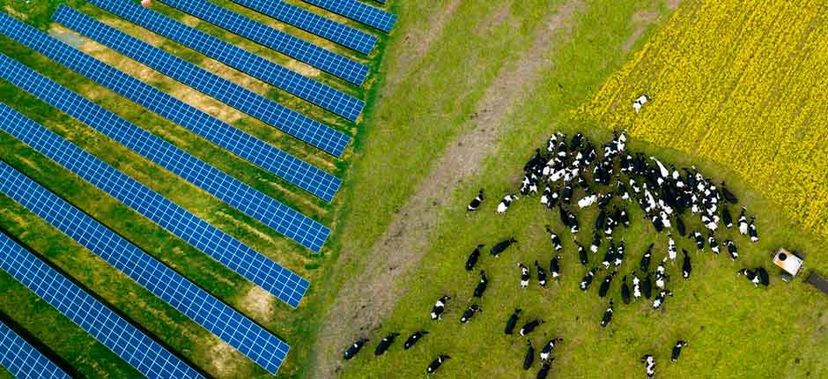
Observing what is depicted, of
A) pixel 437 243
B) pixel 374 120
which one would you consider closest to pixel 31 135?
pixel 374 120

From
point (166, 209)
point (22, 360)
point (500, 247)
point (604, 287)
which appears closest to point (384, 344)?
point (500, 247)

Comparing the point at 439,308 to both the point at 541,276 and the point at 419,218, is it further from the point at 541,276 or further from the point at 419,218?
the point at 541,276

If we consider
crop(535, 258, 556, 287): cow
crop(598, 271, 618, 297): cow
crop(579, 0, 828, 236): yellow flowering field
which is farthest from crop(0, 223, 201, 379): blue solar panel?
crop(579, 0, 828, 236): yellow flowering field

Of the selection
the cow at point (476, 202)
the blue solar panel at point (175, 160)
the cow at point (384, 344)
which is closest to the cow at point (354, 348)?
the cow at point (384, 344)

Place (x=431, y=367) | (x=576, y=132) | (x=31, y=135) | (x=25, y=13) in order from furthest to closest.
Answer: (x=25, y=13) → (x=31, y=135) → (x=576, y=132) → (x=431, y=367)

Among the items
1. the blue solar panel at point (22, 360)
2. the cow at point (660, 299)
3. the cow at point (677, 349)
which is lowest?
the blue solar panel at point (22, 360)

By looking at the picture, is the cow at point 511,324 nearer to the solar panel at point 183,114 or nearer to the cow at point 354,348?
the cow at point 354,348

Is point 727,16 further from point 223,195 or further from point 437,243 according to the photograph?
point 223,195
